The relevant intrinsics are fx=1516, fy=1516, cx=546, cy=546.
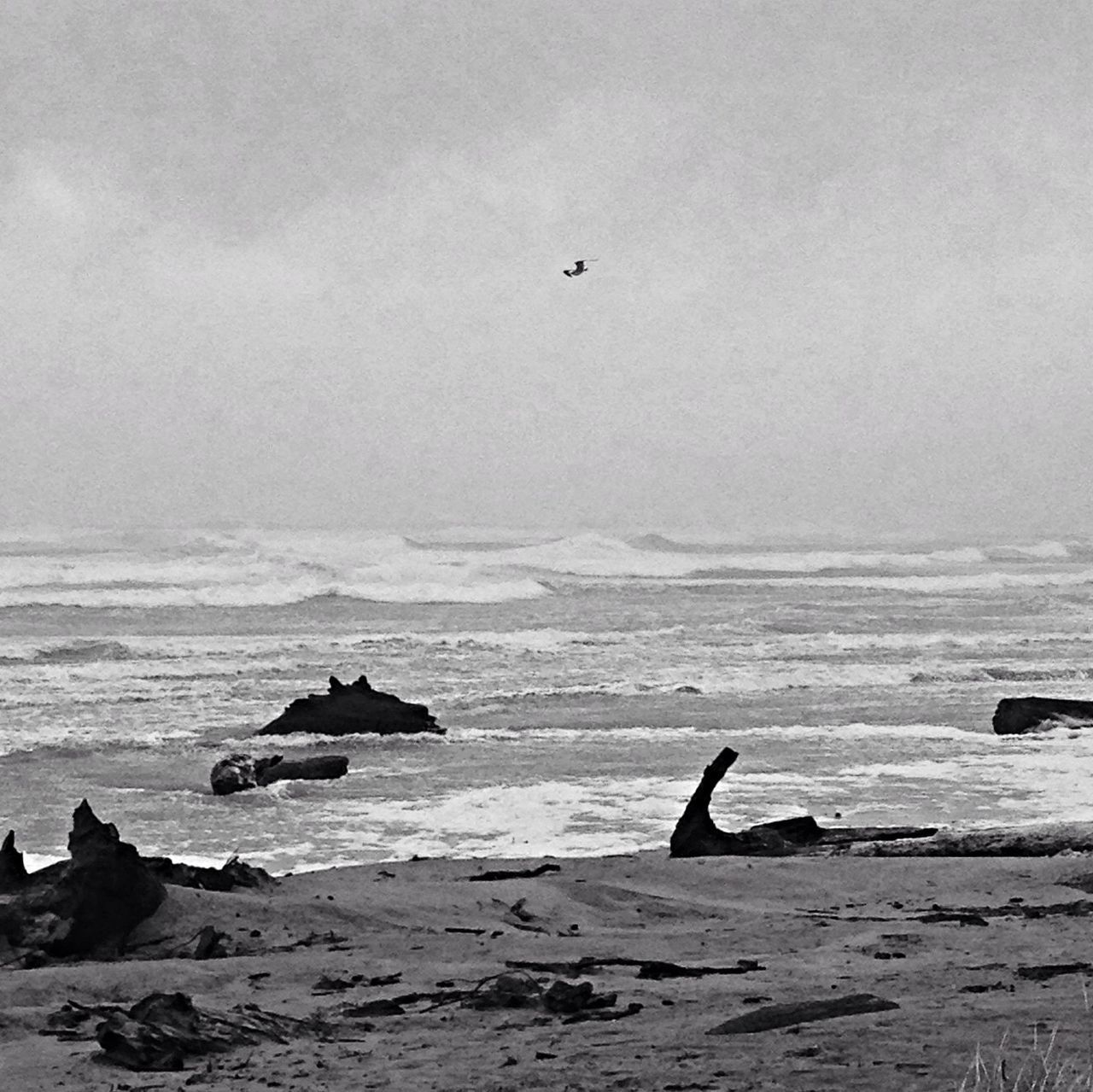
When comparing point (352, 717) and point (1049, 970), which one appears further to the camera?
point (352, 717)

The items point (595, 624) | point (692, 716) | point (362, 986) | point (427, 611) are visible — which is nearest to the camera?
point (362, 986)

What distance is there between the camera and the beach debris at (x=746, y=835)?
423 inches

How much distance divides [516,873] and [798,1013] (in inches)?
180

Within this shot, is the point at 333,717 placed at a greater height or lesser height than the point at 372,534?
lesser

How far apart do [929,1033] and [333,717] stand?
1505 centimetres

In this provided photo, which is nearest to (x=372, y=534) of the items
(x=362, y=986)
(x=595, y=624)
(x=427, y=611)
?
(x=427, y=611)

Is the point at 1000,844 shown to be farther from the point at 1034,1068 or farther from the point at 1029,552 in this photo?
the point at 1029,552

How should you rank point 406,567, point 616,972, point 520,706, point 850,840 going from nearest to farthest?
point 616,972, point 850,840, point 520,706, point 406,567

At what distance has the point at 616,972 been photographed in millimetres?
7090

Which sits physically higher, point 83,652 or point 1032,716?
point 83,652

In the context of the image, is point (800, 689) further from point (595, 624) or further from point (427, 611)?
point (427, 611)

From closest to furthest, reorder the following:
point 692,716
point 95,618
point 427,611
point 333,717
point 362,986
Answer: point 362,986, point 333,717, point 692,716, point 95,618, point 427,611

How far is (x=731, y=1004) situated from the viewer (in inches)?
241

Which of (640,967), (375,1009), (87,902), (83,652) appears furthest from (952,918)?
(83,652)
